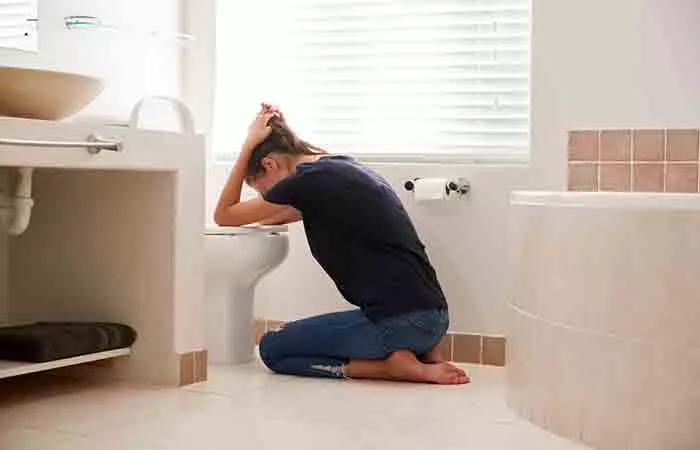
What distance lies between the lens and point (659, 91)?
3.64 meters

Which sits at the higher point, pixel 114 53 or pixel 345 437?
pixel 114 53

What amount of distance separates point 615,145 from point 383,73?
90cm

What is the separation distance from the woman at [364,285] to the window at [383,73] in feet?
1.71

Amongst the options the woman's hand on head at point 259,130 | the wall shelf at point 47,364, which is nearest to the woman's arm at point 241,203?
the woman's hand on head at point 259,130

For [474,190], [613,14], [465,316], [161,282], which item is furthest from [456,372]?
[613,14]

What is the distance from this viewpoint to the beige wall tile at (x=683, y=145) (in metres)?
3.58

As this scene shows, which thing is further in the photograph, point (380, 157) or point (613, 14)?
point (380, 157)

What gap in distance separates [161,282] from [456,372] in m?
0.93

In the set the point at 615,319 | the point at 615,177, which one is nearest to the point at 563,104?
the point at 615,177

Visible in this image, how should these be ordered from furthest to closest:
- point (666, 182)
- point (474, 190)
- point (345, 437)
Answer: point (474, 190) → point (666, 182) → point (345, 437)

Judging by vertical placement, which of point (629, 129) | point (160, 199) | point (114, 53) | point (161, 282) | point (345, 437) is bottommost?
point (345, 437)

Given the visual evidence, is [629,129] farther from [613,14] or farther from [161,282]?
[161,282]

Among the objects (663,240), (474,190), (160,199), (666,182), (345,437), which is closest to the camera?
(663,240)

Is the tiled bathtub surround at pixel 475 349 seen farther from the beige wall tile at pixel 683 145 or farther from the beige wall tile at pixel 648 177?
the beige wall tile at pixel 683 145
